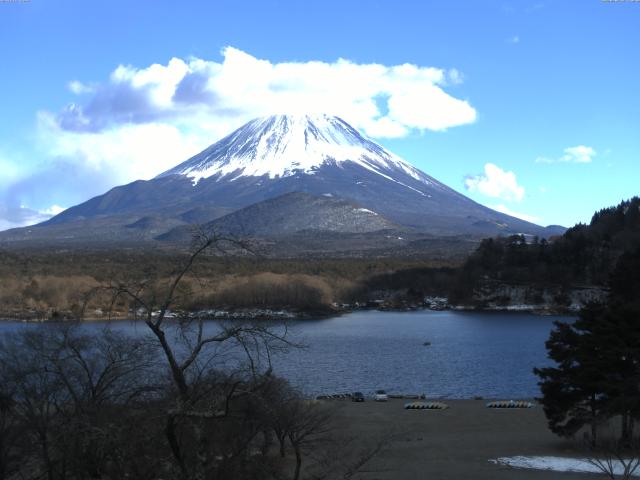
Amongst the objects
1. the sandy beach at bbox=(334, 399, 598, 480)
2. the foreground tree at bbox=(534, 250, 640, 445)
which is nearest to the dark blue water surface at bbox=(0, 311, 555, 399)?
the sandy beach at bbox=(334, 399, 598, 480)

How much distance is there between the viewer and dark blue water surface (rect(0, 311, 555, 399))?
1238 inches

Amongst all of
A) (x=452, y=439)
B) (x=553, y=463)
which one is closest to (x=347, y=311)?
(x=452, y=439)

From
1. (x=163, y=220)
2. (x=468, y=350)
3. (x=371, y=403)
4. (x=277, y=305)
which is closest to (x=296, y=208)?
(x=163, y=220)

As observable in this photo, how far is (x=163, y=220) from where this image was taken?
17388 cm

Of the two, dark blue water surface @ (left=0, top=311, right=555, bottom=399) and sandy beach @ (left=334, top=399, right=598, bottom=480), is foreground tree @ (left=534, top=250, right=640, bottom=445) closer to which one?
sandy beach @ (left=334, top=399, right=598, bottom=480)

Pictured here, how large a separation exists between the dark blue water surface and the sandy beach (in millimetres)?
3384

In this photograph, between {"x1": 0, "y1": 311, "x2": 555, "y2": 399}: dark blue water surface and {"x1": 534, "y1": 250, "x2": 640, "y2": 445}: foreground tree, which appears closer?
{"x1": 534, "y1": 250, "x2": 640, "y2": 445}: foreground tree

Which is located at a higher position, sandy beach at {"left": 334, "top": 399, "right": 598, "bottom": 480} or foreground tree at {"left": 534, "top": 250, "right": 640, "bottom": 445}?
foreground tree at {"left": 534, "top": 250, "right": 640, "bottom": 445}

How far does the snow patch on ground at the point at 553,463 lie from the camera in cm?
1540

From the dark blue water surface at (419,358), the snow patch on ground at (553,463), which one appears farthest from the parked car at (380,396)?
the snow patch on ground at (553,463)

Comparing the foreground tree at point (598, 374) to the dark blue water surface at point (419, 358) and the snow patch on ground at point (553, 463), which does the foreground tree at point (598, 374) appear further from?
the dark blue water surface at point (419, 358)

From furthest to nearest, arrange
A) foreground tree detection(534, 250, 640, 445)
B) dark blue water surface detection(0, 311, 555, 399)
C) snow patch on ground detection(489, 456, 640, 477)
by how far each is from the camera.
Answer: dark blue water surface detection(0, 311, 555, 399) → foreground tree detection(534, 250, 640, 445) → snow patch on ground detection(489, 456, 640, 477)

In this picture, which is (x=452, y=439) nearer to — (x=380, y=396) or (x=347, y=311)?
(x=380, y=396)

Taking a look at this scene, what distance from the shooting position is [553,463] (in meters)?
16.1
